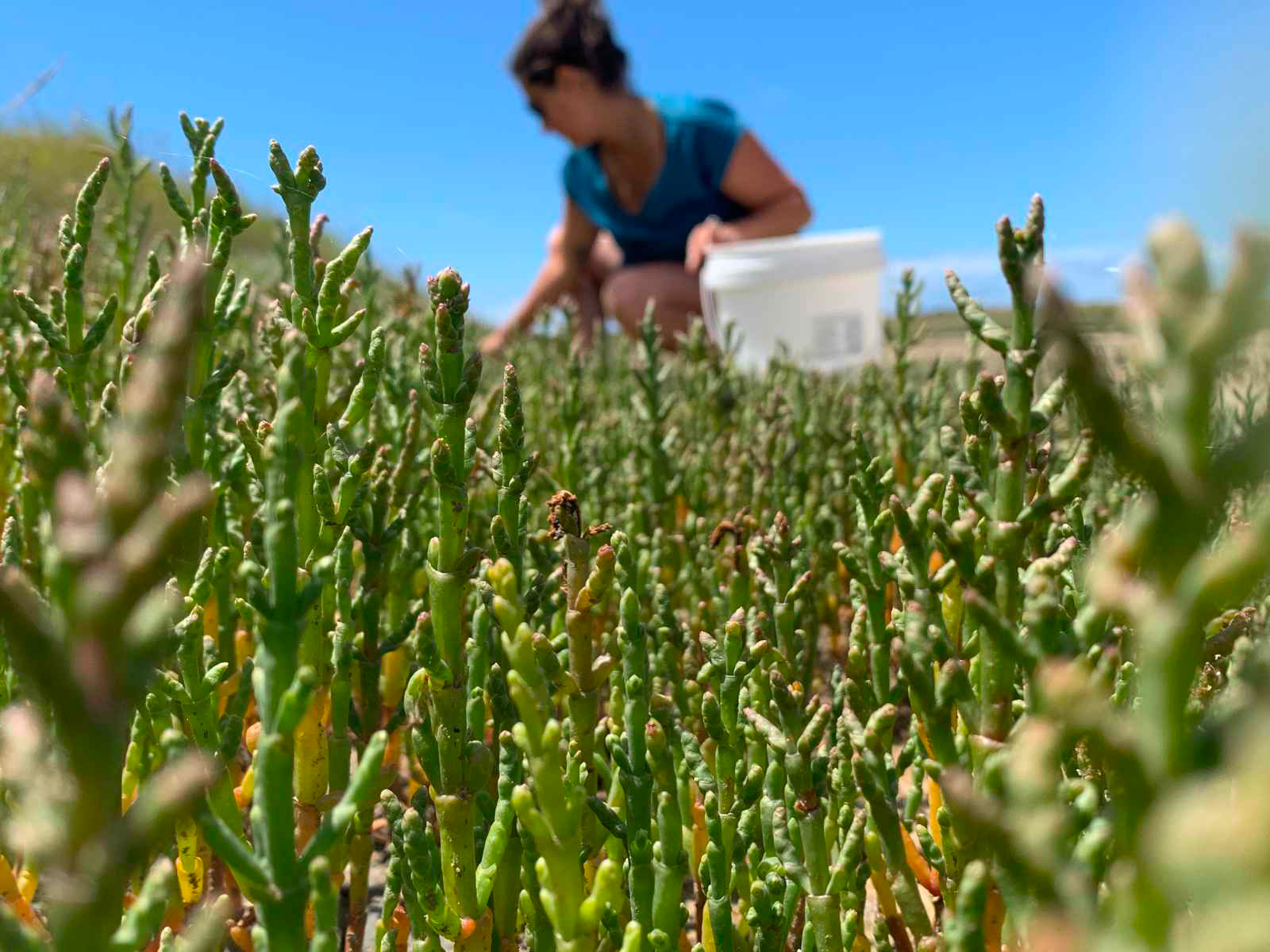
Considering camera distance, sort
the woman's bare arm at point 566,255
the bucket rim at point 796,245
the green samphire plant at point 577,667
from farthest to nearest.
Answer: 1. the woman's bare arm at point 566,255
2. the bucket rim at point 796,245
3. the green samphire plant at point 577,667

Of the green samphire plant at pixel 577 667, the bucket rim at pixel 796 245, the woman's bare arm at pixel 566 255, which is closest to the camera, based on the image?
the green samphire plant at pixel 577 667

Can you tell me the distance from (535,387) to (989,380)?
2.11 meters

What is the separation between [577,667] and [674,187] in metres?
→ 5.90

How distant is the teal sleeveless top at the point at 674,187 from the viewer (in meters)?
6.43

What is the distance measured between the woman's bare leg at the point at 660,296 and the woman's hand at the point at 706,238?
0.55ft

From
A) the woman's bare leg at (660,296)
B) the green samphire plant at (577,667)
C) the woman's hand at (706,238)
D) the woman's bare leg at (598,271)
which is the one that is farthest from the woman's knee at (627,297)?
the green samphire plant at (577,667)

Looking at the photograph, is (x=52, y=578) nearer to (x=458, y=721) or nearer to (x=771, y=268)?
(x=458, y=721)

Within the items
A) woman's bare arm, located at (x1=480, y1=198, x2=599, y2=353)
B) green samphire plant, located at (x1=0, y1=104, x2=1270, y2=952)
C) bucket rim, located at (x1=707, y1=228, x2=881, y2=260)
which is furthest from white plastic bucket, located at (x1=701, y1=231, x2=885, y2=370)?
green samphire plant, located at (x1=0, y1=104, x2=1270, y2=952)

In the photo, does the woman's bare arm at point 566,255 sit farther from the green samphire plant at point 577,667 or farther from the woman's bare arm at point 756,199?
the green samphire plant at point 577,667

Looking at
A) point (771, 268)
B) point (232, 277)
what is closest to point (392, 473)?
point (232, 277)

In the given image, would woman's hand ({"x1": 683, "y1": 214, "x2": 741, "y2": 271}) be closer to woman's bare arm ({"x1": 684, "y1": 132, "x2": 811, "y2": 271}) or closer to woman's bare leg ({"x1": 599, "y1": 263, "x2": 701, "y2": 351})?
woman's bare arm ({"x1": 684, "y1": 132, "x2": 811, "y2": 271})

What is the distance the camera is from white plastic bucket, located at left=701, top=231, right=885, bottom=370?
5.22 metres

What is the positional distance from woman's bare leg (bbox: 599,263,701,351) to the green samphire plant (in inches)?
181

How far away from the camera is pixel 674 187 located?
6555 millimetres
